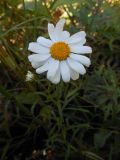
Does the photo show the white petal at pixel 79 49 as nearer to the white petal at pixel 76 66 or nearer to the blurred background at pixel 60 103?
the white petal at pixel 76 66

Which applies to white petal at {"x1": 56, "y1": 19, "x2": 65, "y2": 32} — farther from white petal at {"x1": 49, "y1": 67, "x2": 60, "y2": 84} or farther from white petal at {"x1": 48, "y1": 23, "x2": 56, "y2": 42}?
white petal at {"x1": 49, "y1": 67, "x2": 60, "y2": 84}

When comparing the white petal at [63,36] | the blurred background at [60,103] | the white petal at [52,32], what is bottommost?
the blurred background at [60,103]

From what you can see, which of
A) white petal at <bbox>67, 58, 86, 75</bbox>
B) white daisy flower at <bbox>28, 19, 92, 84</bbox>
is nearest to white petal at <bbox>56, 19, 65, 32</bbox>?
white daisy flower at <bbox>28, 19, 92, 84</bbox>

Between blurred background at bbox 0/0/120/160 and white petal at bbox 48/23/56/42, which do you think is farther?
blurred background at bbox 0/0/120/160

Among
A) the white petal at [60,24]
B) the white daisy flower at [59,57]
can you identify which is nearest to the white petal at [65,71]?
the white daisy flower at [59,57]

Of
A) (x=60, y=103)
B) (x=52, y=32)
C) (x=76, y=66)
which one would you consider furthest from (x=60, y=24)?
(x=60, y=103)

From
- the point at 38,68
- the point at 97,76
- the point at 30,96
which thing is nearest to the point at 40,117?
the point at 30,96

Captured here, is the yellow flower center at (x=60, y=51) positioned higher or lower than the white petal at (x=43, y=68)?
higher

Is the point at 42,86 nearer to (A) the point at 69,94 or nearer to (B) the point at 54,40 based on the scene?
(A) the point at 69,94
